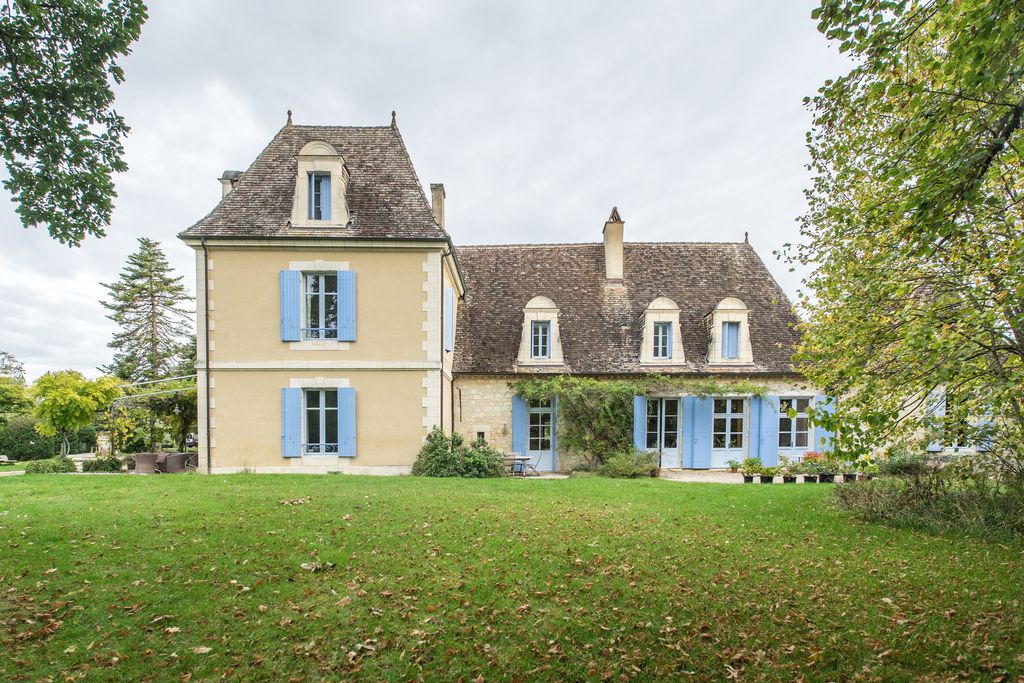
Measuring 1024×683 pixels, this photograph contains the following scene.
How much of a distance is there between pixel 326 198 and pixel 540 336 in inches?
261

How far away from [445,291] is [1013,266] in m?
10.8

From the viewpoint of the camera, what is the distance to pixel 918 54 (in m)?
5.27

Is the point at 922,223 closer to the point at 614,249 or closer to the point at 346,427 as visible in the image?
the point at 346,427

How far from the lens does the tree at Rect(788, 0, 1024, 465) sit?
13.0 feet

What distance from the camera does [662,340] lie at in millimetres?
15359

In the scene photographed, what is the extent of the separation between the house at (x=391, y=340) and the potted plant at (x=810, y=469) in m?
0.94

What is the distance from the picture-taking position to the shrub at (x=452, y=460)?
11.9m

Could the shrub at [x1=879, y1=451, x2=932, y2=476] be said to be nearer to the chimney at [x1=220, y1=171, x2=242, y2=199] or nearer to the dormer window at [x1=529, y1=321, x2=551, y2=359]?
the dormer window at [x1=529, y1=321, x2=551, y2=359]

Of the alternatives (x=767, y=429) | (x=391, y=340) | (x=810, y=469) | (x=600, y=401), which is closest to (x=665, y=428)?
(x=600, y=401)

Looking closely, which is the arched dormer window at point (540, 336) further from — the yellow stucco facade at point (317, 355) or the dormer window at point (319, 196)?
the dormer window at point (319, 196)

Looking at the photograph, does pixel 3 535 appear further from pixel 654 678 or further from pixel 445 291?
pixel 445 291

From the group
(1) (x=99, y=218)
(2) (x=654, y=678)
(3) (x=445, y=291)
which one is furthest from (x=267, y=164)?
(2) (x=654, y=678)

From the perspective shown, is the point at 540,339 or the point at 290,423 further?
the point at 540,339

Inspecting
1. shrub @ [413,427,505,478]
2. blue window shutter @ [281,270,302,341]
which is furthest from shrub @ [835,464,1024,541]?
blue window shutter @ [281,270,302,341]
